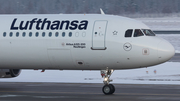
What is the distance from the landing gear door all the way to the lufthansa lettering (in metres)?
0.65

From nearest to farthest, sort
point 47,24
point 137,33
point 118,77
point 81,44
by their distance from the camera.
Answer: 1. point 137,33
2. point 81,44
3. point 47,24
4. point 118,77

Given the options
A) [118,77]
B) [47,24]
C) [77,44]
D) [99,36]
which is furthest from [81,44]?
[118,77]

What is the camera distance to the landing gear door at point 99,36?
66.4 ft

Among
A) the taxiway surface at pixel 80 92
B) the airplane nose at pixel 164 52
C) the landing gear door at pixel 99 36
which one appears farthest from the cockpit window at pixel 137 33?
the taxiway surface at pixel 80 92

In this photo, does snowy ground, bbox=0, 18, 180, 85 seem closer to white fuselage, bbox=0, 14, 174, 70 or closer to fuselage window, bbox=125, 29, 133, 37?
white fuselage, bbox=0, 14, 174, 70

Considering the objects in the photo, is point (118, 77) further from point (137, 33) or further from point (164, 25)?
point (164, 25)

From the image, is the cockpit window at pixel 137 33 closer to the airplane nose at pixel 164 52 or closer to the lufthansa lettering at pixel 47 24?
the airplane nose at pixel 164 52

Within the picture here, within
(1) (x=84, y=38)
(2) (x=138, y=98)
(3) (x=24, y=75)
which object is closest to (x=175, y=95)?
(2) (x=138, y=98)

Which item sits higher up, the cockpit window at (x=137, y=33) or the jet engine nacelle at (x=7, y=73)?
the cockpit window at (x=137, y=33)

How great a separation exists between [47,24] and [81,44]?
2387mm

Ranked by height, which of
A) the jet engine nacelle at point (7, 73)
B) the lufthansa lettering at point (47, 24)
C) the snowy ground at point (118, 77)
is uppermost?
the lufthansa lettering at point (47, 24)

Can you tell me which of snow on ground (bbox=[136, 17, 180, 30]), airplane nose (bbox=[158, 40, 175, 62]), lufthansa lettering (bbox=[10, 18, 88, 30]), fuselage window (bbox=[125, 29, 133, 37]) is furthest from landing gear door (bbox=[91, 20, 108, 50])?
snow on ground (bbox=[136, 17, 180, 30])

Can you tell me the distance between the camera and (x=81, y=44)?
20531 mm

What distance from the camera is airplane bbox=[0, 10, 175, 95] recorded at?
1994 centimetres
